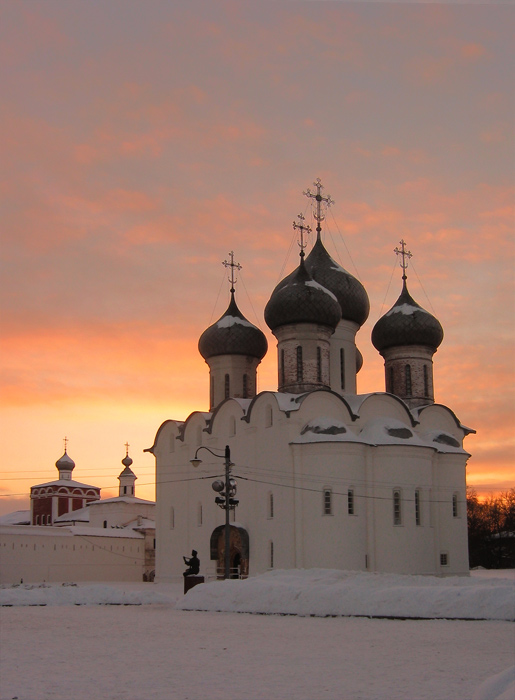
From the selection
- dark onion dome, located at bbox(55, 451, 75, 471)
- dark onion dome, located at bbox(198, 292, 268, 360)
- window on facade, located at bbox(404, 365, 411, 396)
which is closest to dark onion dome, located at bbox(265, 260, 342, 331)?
dark onion dome, located at bbox(198, 292, 268, 360)

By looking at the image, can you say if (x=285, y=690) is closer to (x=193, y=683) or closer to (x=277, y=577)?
(x=193, y=683)

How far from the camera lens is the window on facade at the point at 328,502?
27.8 meters

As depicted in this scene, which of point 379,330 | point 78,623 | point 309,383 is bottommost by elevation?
point 78,623

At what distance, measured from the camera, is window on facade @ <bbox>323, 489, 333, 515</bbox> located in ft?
91.1

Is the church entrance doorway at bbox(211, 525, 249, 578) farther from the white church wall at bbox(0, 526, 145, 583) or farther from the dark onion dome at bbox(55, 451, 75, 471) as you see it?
the dark onion dome at bbox(55, 451, 75, 471)

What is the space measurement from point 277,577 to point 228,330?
1742cm

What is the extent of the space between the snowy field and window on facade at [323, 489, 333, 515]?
29.2 feet

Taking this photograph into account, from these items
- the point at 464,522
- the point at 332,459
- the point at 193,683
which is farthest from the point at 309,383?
the point at 193,683

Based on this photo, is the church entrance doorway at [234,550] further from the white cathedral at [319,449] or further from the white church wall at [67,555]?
the white church wall at [67,555]

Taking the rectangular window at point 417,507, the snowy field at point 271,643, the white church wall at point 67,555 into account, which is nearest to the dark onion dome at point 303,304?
the rectangular window at point 417,507

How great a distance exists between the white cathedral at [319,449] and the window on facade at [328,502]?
49 millimetres

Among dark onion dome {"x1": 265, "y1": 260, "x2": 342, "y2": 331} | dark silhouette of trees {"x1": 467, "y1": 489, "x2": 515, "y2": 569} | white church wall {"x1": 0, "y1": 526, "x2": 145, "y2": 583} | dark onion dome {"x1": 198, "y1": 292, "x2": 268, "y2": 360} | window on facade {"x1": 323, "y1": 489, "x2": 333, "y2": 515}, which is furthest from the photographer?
dark silhouette of trees {"x1": 467, "y1": 489, "x2": 515, "y2": 569}

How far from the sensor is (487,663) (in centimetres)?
928

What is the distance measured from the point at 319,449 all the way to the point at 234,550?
16.8ft
